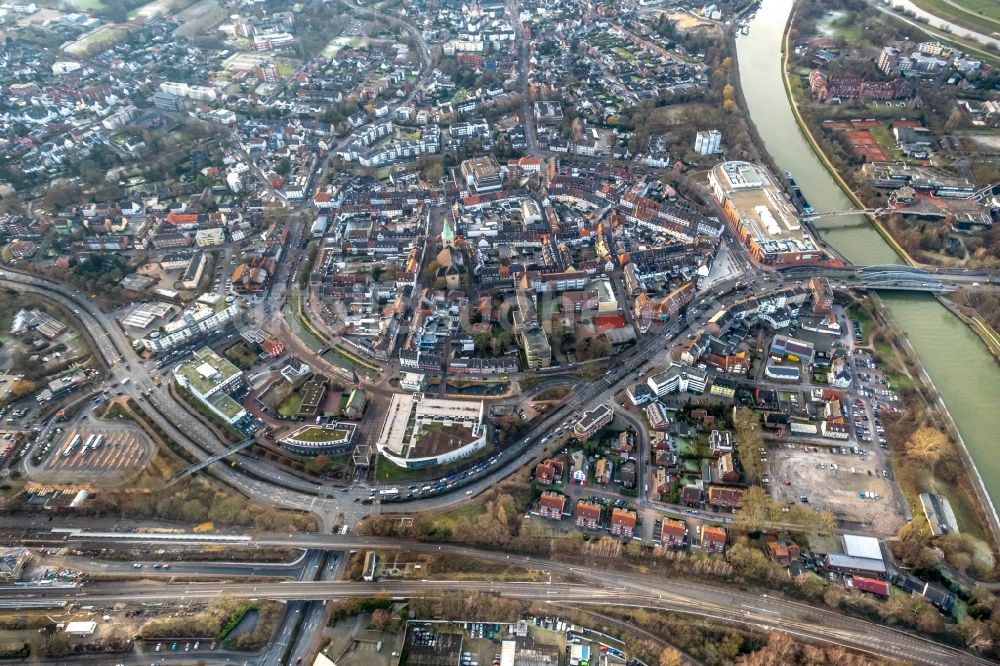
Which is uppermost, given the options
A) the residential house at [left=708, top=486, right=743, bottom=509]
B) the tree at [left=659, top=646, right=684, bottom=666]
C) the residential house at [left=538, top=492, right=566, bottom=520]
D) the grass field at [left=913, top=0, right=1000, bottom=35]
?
the grass field at [left=913, top=0, right=1000, bottom=35]

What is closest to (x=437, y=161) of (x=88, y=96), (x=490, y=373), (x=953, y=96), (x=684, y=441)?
(x=490, y=373)

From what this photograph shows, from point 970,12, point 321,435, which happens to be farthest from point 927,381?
point 970,12

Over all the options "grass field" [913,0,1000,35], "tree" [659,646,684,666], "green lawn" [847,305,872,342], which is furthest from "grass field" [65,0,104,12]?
"grass field" [913,0,1000,35]

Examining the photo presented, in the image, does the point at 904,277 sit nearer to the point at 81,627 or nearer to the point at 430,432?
the point at 430,432

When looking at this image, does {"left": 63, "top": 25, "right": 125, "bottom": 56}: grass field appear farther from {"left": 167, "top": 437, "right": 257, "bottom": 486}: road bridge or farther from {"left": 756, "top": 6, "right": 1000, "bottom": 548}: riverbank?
{"left": 756, "top": 6, "right": 1000, "bottom": 548}: riverbank

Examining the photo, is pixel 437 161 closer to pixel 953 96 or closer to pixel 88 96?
pixel 88 96

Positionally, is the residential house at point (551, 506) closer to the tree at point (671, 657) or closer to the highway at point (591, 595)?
the highway at point (591, 595)
